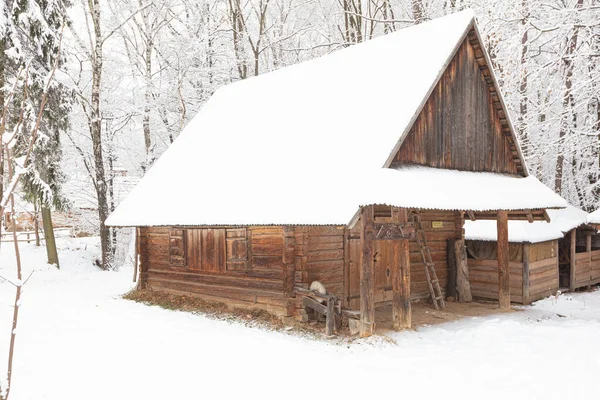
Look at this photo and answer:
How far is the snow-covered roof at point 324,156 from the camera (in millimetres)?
10656

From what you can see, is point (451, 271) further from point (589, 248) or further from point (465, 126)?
point (589, 248)

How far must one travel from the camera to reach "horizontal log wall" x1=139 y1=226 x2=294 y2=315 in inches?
480

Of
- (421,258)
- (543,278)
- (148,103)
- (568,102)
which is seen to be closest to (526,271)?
(543,278)

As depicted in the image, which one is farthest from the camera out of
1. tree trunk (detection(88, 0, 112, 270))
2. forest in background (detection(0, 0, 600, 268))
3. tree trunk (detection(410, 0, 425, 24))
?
tree trunk (detection(410, 0, 425, 24))

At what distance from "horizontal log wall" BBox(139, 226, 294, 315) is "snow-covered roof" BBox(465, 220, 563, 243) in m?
6.75

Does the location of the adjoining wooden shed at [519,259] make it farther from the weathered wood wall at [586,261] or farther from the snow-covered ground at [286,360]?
the weathered wood wall at [586,261]

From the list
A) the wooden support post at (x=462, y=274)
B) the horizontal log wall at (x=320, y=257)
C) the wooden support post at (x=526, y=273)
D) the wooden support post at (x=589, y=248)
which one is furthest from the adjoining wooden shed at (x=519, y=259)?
the horizontal log wall at (x=320, y=257)

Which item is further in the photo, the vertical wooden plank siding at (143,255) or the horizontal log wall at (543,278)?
the vertical wooden plank siding at (143,255)

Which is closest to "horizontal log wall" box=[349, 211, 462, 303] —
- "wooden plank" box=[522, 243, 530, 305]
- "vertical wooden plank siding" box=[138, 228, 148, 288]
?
"wooden plank" box=[522, 243, 530, 305]

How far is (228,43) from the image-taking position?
94.1 ft

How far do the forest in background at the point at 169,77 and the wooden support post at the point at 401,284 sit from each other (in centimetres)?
856

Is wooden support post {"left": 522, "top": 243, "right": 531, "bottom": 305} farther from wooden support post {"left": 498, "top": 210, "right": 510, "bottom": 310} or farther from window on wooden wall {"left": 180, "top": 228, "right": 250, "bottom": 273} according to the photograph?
window on wooden wall {"left": 180, "top": 228, "right": 250, "bottom": 273}

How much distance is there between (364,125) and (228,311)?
581cm

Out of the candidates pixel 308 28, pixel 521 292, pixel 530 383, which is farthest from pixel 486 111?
pixel 308 28
